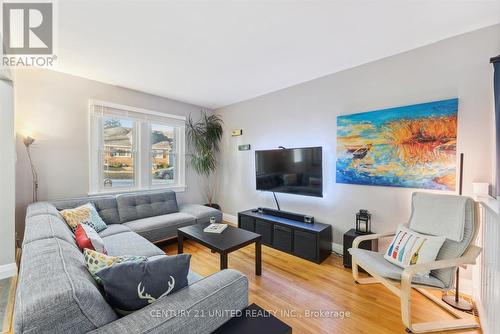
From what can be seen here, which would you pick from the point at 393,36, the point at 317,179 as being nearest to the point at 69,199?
the point at 317,179

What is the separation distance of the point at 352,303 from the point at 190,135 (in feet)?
12.4

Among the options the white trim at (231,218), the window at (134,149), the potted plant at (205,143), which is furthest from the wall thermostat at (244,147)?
the white trim at (231,218)

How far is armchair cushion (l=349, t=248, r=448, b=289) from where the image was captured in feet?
5.72

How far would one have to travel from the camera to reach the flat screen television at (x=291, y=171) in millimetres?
2997

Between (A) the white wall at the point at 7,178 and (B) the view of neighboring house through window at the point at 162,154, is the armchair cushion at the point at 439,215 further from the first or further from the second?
(A) the white wall at the point at 7,178

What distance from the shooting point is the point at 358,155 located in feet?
9.06

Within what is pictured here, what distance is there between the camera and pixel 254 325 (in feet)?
3.38

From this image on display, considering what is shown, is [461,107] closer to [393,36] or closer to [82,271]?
[393,36]

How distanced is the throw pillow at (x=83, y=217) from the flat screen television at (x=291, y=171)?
232cm

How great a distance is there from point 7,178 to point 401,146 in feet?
14.5

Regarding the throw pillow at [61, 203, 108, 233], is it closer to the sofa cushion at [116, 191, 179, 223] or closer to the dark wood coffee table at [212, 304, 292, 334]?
the sofa cushion at [116, 191, 179, 223]

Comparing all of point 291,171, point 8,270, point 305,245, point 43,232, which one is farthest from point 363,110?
point 8,270

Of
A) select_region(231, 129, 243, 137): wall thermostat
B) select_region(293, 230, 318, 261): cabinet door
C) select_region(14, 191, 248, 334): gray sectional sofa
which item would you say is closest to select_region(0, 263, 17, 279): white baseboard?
select_region(14, 191, 248, 334): gray sectional sofa

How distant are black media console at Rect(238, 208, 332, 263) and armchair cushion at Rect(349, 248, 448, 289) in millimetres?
638
